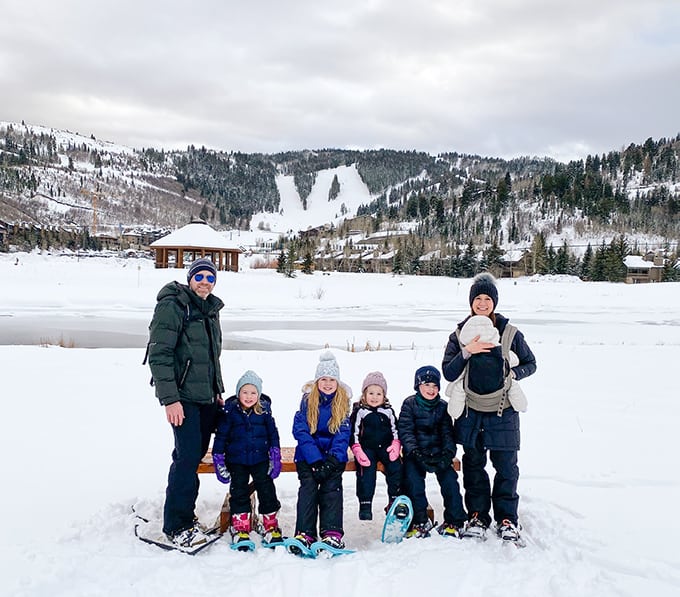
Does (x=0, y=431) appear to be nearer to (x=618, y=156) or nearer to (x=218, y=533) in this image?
(x=218, y=533)

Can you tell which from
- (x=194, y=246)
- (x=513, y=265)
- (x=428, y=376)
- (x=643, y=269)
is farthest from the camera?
(x=513, y=265)

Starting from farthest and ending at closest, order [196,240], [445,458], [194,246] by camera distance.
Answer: [196,240] < [194,246] < [445,458]

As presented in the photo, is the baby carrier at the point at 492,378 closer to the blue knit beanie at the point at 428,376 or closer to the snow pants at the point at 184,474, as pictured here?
the blue knit beanie at the point at 428,376

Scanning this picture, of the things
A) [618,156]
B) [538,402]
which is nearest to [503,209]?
[618,156]

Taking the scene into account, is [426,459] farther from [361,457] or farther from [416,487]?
[361,457]

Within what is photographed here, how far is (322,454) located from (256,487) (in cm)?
54

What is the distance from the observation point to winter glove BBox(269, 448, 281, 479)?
3.61 m

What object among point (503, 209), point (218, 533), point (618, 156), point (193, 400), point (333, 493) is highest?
point (618, 156)

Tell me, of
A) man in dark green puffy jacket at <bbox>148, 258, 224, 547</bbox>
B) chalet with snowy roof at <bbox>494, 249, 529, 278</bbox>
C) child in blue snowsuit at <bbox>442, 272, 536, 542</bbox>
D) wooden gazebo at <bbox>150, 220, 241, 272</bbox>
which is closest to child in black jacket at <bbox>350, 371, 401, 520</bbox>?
child in blue snowsuit at <bbox>442, 272, 536, 542</bbox>

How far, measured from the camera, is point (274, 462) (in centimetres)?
361

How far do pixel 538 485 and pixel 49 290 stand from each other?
1100 inches

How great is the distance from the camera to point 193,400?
345 cm

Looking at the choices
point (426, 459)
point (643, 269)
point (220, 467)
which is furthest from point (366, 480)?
point (643, 269)

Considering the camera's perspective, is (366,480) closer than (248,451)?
No
